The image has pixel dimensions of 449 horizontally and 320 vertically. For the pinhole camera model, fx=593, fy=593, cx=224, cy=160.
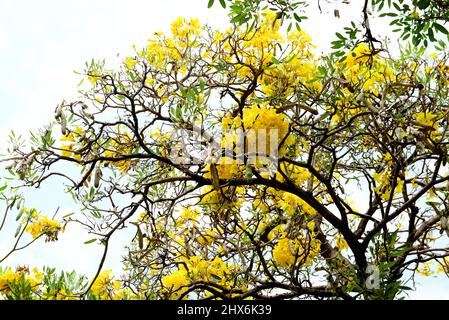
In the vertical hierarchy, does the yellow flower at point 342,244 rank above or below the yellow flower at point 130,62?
below

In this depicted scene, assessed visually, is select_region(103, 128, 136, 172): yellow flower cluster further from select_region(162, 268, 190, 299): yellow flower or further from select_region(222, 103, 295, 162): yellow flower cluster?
select_region(222, 103, 295, 162): yellow flower cluster

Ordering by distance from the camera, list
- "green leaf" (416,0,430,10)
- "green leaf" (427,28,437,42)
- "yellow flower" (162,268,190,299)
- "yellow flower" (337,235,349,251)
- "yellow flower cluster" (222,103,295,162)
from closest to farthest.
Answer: "yellow flower cluster" (222,103,295,162)
"green leaf" (416,0,430,10)
"green leaf" (427,28,437,42)
"yellow flower" (162,268,190,299)
"yellow flower" (337,235,349,251)

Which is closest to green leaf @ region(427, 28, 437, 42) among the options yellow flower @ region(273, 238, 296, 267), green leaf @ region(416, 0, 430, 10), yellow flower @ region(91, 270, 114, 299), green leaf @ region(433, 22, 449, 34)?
green leaf @ region(433, 22, 449, 34)

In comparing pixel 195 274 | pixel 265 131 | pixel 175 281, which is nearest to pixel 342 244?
pixel 195 274

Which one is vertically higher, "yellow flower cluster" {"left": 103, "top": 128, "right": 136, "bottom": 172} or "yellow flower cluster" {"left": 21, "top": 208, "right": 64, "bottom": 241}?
"yellow flower cluster" {"left": 103, "top": 128, "right": 136, "bottom": 172}

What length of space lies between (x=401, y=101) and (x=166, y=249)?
1677 millimetres

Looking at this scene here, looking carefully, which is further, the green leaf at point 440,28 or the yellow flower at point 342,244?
the yellow flower at point 342,244

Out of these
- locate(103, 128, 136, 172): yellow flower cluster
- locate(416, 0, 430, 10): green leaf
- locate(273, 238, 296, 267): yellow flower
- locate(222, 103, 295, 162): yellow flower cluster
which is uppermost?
locate(416, 0, 430, 10): green leaf

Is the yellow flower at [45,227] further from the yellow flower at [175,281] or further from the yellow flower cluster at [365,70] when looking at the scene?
the yellow flower cluster at [365,70]

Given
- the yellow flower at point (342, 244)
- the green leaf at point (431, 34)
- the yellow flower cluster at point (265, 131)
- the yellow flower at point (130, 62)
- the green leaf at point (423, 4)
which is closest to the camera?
the yellow flower cluster at point (265, 131)

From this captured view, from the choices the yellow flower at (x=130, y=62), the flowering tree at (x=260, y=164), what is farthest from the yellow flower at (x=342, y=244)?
the yellow flower at (x=130, y=62)

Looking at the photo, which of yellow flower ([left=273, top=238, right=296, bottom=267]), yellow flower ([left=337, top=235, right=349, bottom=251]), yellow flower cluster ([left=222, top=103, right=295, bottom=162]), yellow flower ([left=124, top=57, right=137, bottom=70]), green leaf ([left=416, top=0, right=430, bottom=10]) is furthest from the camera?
yellow flower ([left=337, top=235, right=349, bottom=251])
